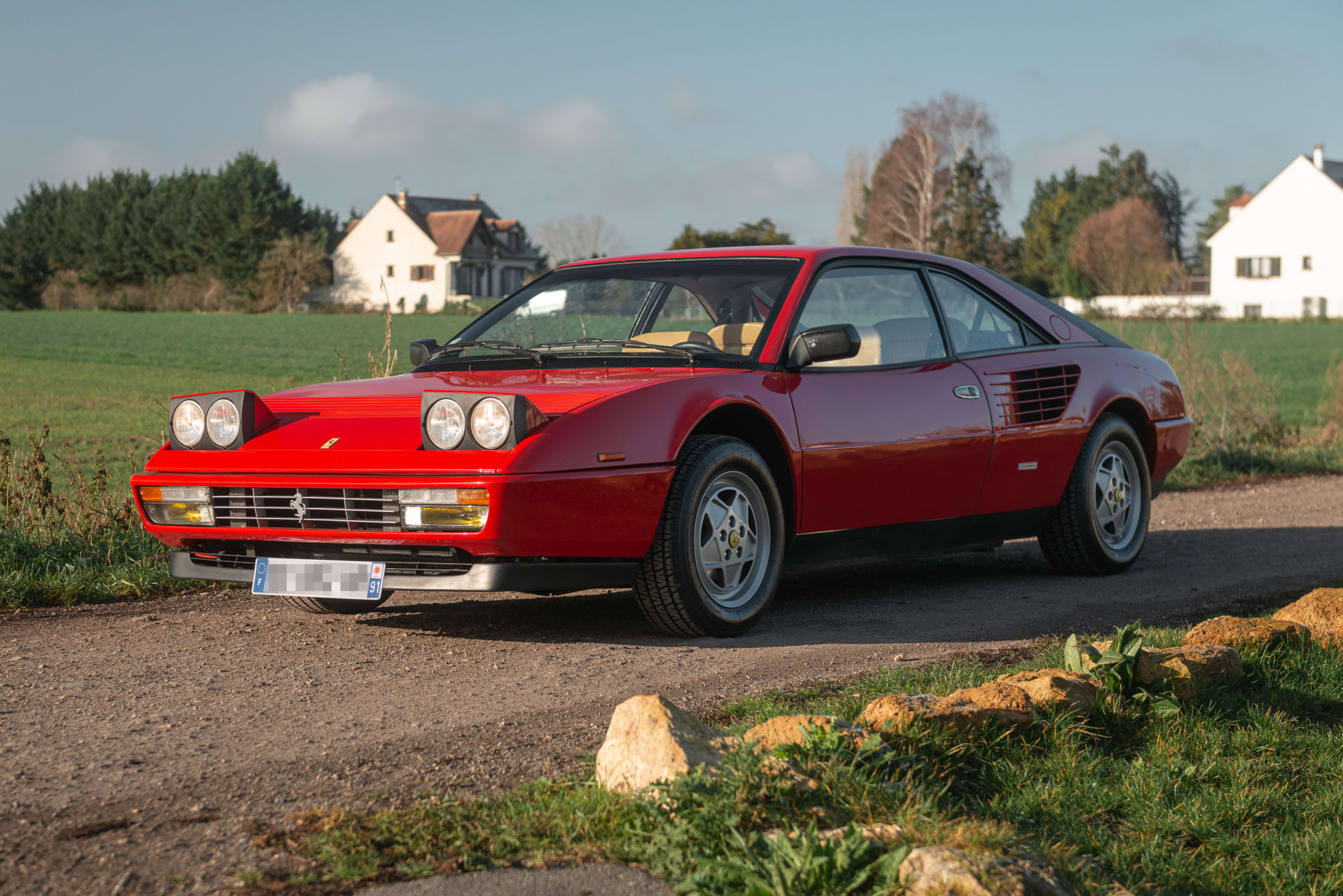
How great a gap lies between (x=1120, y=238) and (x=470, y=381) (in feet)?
297

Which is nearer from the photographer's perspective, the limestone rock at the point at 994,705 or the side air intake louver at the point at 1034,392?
the limestone rock at the point at 994,705

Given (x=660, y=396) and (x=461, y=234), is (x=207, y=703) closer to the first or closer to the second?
(x=660, y=396)

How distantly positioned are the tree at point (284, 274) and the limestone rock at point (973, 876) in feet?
254

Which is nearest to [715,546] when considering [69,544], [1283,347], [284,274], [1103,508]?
[1103,508]

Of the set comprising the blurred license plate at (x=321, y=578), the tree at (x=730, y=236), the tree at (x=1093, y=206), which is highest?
the tree at (x=1093, y=206)

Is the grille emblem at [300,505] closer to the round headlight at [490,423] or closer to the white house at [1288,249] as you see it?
the round headlight at [490,423]

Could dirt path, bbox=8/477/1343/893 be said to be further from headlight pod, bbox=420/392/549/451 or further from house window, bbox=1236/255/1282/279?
house window, bbox=1236/255/1282/279

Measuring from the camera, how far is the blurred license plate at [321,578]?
4645 mm

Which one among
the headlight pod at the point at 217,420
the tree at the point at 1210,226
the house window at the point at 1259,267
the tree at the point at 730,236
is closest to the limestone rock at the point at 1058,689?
the headlight pod at the point at 217,420

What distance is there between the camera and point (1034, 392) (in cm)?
668

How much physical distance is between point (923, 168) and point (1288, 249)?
2830 cm

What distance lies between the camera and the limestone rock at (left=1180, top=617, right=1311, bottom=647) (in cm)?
471

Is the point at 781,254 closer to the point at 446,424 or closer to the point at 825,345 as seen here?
the point at 825,345

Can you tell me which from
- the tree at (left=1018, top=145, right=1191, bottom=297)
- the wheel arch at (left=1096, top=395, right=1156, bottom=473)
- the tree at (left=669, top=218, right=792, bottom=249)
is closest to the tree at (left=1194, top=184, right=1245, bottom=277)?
the tree at (left=1018, top=145, right=1191, bottom=297)
